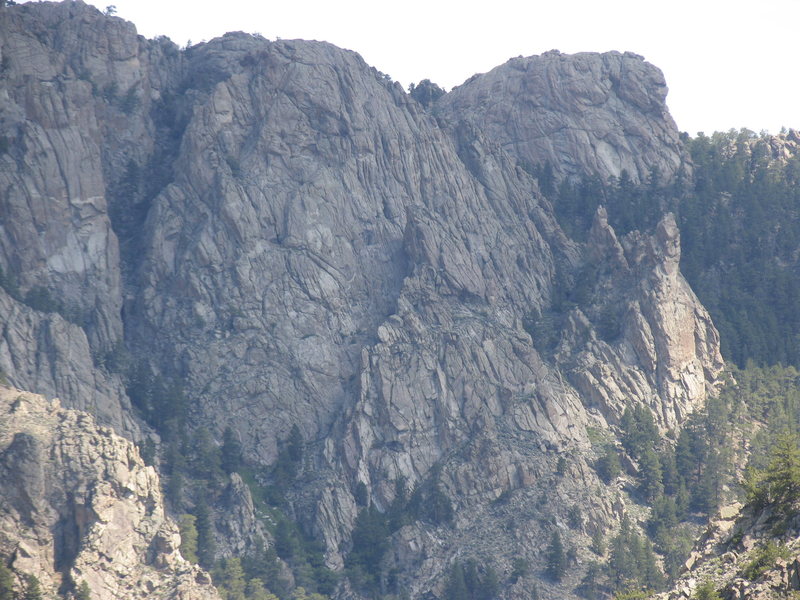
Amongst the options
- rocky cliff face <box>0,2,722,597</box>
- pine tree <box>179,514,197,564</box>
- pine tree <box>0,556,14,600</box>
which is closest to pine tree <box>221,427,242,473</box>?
rocky cliff face <box>0,2,722,597</box>

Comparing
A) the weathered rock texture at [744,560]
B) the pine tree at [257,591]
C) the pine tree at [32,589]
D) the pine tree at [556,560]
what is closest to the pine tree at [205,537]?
the pine tree at [257,591]

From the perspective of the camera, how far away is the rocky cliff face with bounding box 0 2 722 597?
542 ft

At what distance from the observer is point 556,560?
153625mm

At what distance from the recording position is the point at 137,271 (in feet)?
612

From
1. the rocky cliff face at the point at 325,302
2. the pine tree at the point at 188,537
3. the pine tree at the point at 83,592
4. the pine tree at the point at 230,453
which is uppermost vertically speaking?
the rocky cliff face at the point at 325,302

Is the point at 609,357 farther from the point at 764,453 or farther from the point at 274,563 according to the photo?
the point at 274,563

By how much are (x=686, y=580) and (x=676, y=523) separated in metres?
67.6

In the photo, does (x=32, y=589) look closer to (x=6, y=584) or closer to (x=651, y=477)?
(x=6, y=584)

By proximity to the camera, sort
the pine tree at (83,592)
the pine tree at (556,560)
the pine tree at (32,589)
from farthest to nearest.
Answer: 1. the pine tree at (556,560)
2. the pine tree at (83,592)
3. the pine tree at (32,589)

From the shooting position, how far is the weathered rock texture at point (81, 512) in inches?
5379

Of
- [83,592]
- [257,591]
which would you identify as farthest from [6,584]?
[257,591]

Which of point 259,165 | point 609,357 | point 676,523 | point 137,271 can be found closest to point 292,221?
point 259,165

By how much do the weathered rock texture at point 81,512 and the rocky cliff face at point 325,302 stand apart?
1211 cm

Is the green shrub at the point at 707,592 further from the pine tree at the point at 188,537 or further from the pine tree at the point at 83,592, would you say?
the pine tree at the point at 188,537
